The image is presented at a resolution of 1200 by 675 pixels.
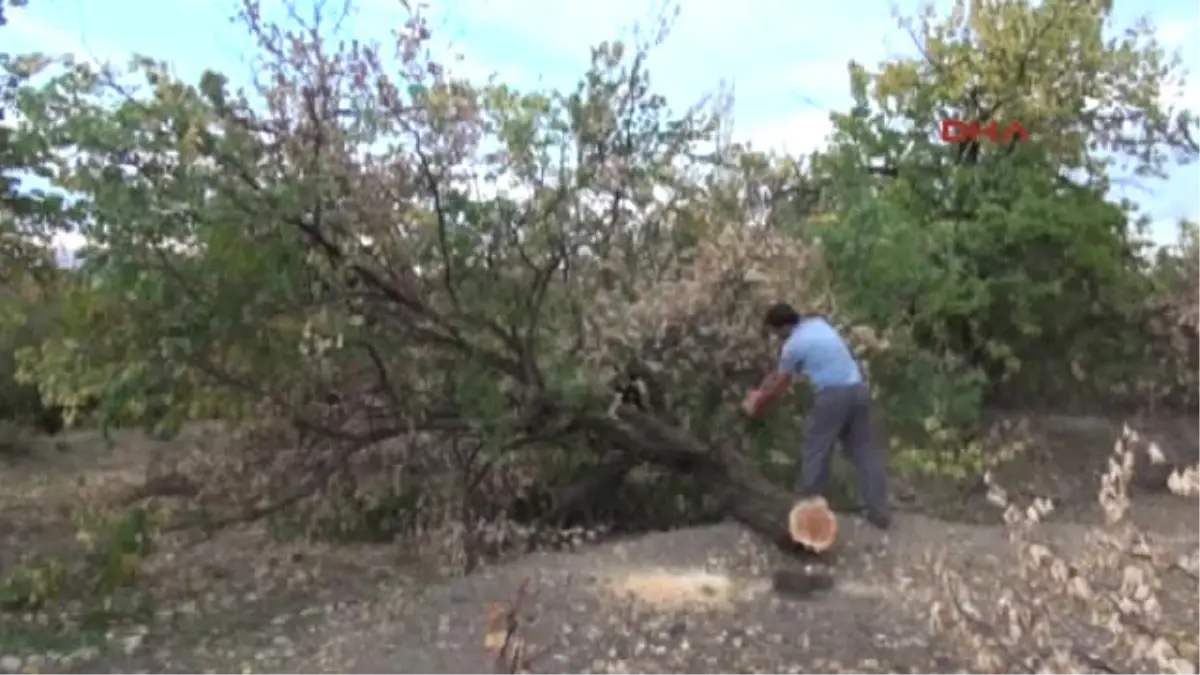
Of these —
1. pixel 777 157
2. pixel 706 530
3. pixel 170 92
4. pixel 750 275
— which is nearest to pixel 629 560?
pixel 706 530

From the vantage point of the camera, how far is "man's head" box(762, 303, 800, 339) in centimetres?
862

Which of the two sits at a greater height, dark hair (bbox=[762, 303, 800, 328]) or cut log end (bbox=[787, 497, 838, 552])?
dark hair (bbox=[762, 303, 800, 328])

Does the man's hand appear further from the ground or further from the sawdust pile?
the sawdust pile

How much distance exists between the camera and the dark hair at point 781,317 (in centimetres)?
862

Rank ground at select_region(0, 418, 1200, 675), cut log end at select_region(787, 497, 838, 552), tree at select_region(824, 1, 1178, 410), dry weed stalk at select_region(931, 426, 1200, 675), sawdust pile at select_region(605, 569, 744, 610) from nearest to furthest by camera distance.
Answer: dry weed stalk at select_region(931, 426, 1200, 675), ground at select_region(0, 418, 1200, 675), sawdust pile at select_region(605, 569, 744, 610), cut log end at select_region(787, 497, 838, 552), tree at select_region(824, 1, 1178, 410)

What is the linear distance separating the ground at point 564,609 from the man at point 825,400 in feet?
0.80

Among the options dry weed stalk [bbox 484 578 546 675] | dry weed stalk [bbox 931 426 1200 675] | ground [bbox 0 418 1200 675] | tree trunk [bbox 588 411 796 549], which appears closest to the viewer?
dry weed stalk [bbox 931 426 1200 675]

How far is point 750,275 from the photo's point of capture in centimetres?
950

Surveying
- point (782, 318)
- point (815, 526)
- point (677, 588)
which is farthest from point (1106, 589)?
point (782, 318)

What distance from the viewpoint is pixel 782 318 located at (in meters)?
8.62

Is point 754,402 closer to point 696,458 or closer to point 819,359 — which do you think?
point 819,359

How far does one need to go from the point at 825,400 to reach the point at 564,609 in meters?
2.26

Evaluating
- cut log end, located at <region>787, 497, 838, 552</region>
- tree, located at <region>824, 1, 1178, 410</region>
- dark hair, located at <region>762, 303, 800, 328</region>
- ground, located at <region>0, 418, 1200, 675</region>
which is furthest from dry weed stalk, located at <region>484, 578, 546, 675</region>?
tree, located at <region>824, 1, 1178, 410</region>

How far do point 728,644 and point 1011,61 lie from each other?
37.4ft
